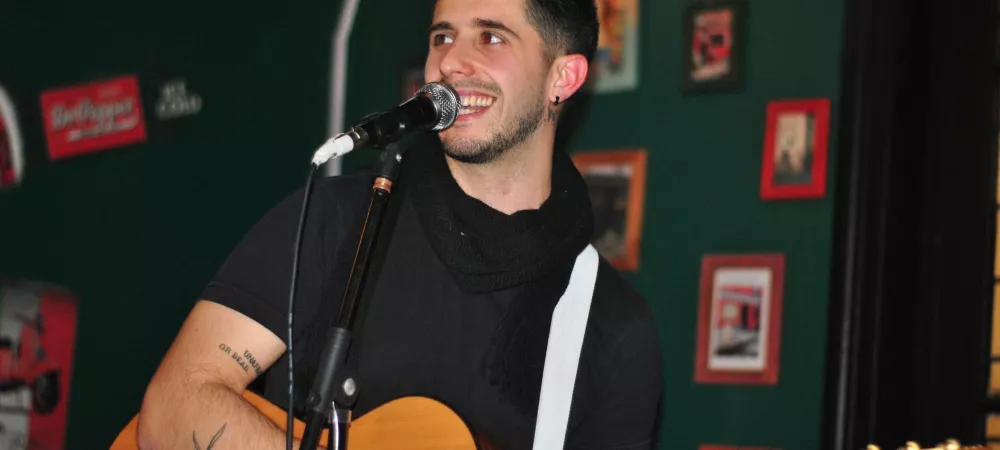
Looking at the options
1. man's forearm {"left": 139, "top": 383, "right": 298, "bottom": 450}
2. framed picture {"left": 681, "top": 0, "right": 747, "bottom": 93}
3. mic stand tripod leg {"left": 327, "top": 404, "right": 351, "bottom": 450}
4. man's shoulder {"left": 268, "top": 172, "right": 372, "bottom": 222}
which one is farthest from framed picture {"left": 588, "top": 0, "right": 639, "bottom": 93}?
mic stand tripod leg {"left": 327, "top": 404, "right": 351, "bottom": 450}

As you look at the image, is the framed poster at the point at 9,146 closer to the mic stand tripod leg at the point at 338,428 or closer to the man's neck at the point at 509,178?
the man's neck at the point at 509,178

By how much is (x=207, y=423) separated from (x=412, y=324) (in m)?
0.44

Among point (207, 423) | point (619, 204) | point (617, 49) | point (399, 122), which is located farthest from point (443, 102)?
point (617, 49)

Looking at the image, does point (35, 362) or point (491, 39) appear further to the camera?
point (35, 362)

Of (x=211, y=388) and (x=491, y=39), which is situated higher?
(x=491, y=39)

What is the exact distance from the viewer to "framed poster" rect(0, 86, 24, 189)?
2.68 m

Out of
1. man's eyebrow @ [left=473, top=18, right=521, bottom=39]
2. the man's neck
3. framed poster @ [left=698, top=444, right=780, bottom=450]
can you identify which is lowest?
framed poster @ [left=698, top=444, right=780, bottom=450]

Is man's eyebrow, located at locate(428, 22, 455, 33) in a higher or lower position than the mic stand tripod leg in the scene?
higher

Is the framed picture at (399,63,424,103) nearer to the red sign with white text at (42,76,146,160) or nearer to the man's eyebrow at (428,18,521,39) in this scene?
the red sign with white text at (42,76,146,160)

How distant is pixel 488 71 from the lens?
203 cm

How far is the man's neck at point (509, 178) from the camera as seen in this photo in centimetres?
215

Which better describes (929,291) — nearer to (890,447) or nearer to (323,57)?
(890,447)

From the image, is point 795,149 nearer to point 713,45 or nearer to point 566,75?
point 713,45

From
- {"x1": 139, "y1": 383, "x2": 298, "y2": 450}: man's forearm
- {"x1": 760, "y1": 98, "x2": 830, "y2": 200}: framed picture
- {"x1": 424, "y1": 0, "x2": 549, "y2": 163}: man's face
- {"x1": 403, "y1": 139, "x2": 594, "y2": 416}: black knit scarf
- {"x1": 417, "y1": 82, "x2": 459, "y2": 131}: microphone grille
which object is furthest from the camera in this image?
{"x1": 760, "y1": 98, "x2": 830, "y2": 200}: framed picture
